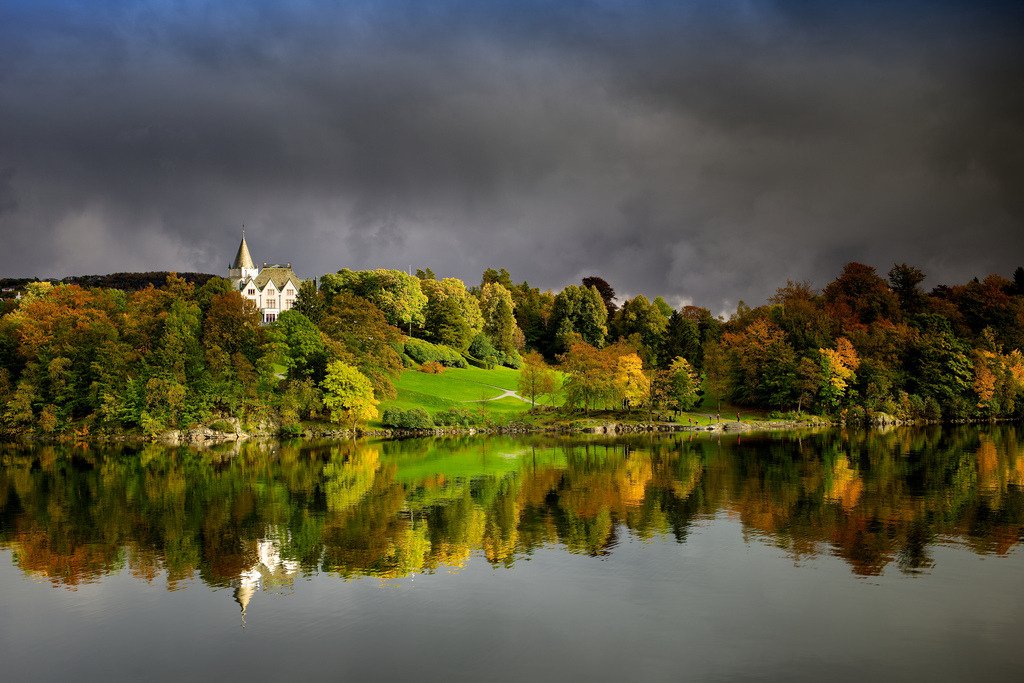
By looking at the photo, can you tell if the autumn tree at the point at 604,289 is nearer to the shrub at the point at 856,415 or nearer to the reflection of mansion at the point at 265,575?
the shrub at the point at 856,415

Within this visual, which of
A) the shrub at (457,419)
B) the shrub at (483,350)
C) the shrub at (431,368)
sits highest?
the shrub at (483,350)

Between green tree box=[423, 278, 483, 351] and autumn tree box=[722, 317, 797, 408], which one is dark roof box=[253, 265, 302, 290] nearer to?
green tree box=[423, 278, 483, 351]

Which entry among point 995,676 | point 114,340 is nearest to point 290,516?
point 995,676

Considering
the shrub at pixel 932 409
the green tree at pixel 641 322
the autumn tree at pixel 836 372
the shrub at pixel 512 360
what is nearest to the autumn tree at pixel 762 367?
the autumn tree at pixel 836 372

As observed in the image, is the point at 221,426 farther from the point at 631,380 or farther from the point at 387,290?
the point at 387,290

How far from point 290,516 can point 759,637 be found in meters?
16.7

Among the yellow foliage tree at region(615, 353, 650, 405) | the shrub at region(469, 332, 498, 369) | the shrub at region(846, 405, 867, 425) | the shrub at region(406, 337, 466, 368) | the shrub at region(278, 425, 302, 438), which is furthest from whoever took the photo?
the shrub at region(469, 332, 498, 369)

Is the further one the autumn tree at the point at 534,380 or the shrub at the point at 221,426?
the autumn tree at the point at 534,380

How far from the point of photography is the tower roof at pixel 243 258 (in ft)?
425

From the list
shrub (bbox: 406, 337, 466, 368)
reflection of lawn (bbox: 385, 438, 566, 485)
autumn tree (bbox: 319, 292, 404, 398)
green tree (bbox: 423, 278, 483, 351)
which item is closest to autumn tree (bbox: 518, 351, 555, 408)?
autumn tree (bbox: 319, 292, 404, 398)

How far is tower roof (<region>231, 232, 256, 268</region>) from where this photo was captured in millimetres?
129500

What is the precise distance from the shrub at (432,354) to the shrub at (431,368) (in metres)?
1.73

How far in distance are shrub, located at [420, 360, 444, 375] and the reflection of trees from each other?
34787 mm

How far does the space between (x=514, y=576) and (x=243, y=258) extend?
4725 inches
